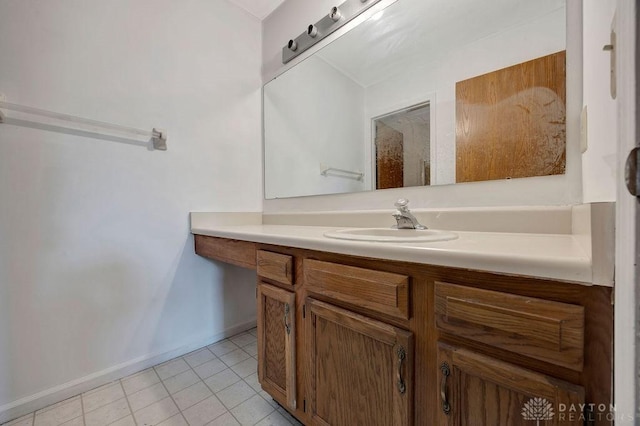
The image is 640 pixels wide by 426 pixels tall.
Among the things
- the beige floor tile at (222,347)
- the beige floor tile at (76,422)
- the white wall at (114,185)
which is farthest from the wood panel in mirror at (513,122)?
A: the beige floor tile at (76,422)

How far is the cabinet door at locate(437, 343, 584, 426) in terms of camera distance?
17.2 inches

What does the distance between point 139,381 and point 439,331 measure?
1516mm

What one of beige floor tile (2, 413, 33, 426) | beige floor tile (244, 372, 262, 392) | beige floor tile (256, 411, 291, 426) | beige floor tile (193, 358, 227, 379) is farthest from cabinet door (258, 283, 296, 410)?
beige floor tile (2, 413, 33, 426)

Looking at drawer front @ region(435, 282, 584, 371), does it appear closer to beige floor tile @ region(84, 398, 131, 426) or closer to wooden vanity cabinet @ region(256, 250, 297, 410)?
wooden vanity cabinet @ region(256, 250, 297, 410)

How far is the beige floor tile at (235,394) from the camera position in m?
1.16

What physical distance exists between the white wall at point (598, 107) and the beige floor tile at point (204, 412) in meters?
1.46

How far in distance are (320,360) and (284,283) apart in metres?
0.28

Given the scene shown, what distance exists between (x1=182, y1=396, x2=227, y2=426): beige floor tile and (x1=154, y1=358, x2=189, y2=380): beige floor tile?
0.33m

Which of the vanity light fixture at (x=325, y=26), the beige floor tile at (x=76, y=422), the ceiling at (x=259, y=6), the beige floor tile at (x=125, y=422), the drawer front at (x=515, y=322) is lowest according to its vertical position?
the beige floor tile at (x=125, y=422)

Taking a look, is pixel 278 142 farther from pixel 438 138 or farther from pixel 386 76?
pixel 438 138

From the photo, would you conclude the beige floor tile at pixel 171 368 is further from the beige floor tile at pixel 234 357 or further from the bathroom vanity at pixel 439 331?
the bathroom vanity at pixel 439 331

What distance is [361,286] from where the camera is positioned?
2.31 feet

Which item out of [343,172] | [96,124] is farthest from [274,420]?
[96,124]

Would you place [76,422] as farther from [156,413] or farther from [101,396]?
[156,413]
